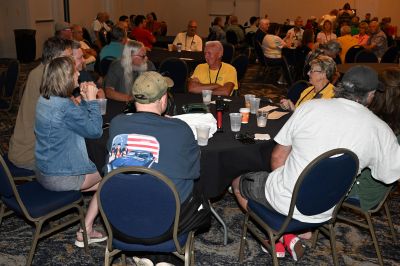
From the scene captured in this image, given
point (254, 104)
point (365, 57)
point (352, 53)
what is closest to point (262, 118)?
point (254, 104)

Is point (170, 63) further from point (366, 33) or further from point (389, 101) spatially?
point (366, 33)

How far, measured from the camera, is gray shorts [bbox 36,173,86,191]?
298 cm

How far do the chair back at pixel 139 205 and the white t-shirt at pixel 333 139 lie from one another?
750 mm

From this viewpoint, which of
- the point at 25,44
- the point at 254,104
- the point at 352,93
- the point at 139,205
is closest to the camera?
the point at 139,205

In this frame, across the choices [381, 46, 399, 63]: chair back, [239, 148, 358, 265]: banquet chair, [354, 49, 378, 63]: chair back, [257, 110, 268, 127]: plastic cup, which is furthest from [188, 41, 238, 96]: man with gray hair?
[381, 46, 399, 63]: chair back

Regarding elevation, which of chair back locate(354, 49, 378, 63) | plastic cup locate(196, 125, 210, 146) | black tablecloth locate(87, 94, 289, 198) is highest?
chair back locate(354, 49, 378, 63)

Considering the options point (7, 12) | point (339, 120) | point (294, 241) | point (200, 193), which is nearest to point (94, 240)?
point (200, 193)

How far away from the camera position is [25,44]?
11.4 m

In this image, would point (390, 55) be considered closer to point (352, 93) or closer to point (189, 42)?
point (189, 42)

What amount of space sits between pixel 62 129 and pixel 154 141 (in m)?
0.85

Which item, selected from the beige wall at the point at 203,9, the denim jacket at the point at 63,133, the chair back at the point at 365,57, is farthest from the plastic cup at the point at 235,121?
the beige wall at the point at 203,9

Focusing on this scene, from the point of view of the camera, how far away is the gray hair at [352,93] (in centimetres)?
265

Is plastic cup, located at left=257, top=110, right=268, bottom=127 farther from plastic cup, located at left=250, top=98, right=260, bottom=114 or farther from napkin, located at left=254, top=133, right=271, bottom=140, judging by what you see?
plastic cup, located at left=250, top=98, right=260, bottom=114

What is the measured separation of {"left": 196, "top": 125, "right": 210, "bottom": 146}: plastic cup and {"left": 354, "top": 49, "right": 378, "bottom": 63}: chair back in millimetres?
5440
